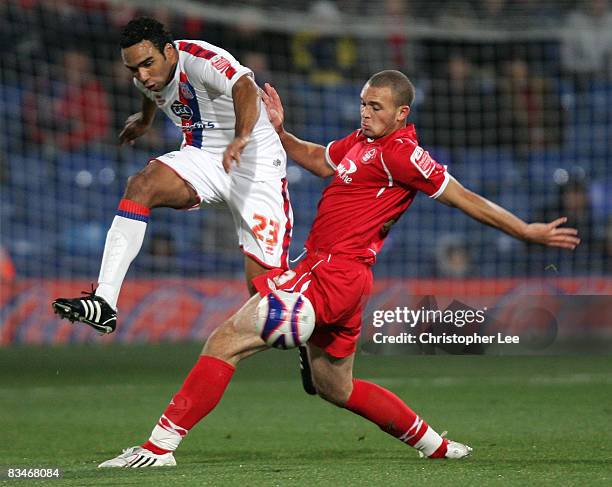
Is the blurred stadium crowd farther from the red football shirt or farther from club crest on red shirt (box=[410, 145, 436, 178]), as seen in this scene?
club crest on red shirt (box=[410, 145, 436, 178])

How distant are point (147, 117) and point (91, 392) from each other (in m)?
3.35

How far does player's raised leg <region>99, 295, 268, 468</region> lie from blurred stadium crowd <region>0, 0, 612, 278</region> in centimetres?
946

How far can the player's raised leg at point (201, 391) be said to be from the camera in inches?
224

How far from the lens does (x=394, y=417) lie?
240 inches

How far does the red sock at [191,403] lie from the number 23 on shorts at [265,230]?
106 cm

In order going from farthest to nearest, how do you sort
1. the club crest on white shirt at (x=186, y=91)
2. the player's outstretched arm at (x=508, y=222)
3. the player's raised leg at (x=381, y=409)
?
the club crest on white shirt at (x=186, y=91)
the player's raised leg at (x=381, y=409)
the player's outstretched arm at (x=508, y=222)

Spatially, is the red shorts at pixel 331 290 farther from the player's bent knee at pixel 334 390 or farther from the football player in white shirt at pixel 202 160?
the football player in white shirt at pixel 202 160

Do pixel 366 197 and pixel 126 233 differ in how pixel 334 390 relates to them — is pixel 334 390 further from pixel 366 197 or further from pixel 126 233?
pixel 126 233

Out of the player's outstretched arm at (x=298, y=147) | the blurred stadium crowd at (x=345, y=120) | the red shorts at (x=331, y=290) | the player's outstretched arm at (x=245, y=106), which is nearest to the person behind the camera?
the red shorts at (x=331, y=290)

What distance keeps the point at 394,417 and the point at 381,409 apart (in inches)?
2.9

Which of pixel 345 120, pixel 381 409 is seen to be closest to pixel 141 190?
pixel 381 409

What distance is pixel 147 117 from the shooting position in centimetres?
723

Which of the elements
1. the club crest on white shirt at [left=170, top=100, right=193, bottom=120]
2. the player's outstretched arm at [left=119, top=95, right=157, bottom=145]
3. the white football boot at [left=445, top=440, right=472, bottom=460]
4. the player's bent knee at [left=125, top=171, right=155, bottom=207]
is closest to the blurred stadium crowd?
the player's outstretched arm at [left=119, top=95, right=157, bottom=145]

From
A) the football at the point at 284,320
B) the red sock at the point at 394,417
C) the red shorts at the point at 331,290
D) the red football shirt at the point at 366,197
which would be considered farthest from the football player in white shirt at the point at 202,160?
the red sock at the point at 394,417
